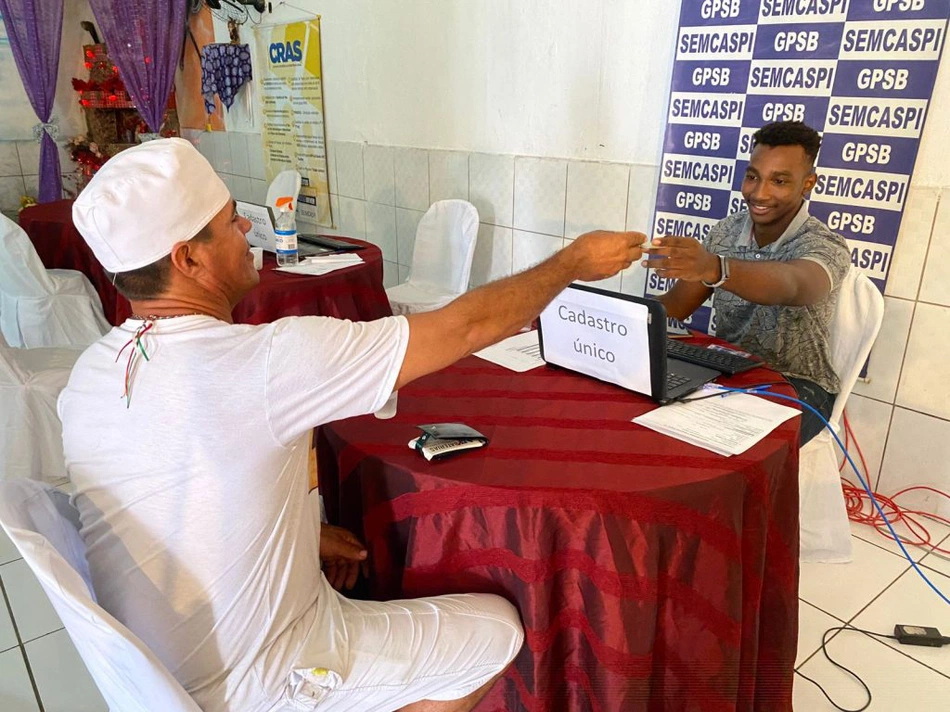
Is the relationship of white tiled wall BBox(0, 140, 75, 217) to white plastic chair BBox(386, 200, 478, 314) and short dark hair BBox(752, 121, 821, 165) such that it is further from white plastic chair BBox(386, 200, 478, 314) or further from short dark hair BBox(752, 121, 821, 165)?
short dark hair BBox(752, 121, 821, 165)

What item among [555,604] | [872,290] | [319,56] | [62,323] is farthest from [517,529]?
[319,56]

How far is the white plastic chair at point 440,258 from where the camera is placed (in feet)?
10.8

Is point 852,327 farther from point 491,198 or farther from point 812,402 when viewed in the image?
point 491,198

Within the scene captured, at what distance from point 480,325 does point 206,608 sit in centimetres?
60

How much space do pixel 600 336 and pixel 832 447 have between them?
3.20ft

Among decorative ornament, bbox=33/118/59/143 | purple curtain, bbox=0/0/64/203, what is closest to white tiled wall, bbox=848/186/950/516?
purple curtain, bbox=0/0/64/203

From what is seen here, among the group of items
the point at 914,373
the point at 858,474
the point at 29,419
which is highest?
the point at 914,373

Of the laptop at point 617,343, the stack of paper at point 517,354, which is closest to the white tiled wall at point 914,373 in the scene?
the laptop at point 617,343

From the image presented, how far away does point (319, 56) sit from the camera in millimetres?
4262

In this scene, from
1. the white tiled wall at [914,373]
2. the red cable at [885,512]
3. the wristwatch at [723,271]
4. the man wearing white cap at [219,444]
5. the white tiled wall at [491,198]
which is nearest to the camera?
the man wearing white cap at [219,444]

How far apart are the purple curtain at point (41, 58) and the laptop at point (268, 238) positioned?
352 cm

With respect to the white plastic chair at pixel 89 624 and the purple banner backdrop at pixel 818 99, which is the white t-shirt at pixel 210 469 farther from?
the purple banner backdrop at pixel 818 99

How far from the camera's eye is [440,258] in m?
3.52

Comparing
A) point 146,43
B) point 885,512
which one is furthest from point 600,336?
point 146,43
